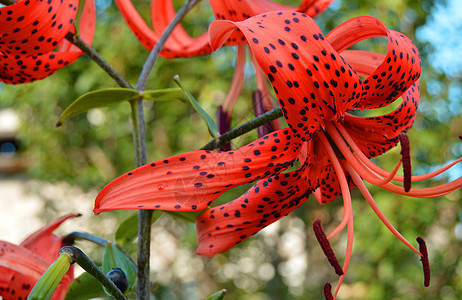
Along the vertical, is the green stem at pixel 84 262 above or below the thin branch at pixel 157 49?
below

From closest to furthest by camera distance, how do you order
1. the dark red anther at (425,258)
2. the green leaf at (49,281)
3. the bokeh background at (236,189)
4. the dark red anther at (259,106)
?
the green leaf at (49,281)
the dark red anther at (425,258)
the dark red anther at (259,106)
the bokeh background at (236,189)

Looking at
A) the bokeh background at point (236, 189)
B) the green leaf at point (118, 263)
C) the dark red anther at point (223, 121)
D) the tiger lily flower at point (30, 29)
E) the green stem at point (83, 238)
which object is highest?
the tiger lily flower at point (30, 29)

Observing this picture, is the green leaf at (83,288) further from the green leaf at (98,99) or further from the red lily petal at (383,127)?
the red lily petal at (383,127)

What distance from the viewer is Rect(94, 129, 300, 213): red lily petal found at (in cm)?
40

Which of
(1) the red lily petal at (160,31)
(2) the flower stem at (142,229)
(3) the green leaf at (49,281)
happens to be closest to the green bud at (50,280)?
(3) the green leaf at (49,281)

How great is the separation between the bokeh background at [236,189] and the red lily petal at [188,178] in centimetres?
144

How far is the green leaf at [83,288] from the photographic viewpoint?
1.73ft

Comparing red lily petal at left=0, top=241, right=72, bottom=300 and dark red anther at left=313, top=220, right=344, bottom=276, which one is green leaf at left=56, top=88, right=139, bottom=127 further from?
dark red anther at left=313, top=220, right=344, bottom=276

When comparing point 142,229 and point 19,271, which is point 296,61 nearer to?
point 142,229

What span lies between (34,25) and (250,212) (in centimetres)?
26

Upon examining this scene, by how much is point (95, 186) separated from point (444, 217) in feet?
5.93

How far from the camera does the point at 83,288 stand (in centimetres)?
53

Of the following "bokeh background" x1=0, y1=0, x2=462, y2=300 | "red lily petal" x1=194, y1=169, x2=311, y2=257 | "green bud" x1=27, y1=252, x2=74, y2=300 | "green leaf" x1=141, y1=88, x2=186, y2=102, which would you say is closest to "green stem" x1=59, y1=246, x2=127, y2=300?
"green bud" x1=27, y1=252, x2=74, y2=300

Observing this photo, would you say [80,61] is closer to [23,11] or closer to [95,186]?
[95,186]
